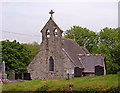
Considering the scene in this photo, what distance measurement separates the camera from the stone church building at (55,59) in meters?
31.4

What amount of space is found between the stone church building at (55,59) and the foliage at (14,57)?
455 inches

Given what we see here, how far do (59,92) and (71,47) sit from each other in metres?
16.1

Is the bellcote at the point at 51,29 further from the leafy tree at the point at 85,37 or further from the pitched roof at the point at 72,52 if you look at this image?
the leafy tree at the point at 85,37

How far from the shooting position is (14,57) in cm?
4519

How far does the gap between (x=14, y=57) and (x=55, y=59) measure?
15.7 metres

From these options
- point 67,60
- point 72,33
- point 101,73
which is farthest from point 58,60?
point 72,33

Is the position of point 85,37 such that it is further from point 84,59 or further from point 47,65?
point 47,65

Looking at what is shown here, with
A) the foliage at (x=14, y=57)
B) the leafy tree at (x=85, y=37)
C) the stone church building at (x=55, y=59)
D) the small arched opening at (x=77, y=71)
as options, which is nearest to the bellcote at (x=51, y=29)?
the stone church building at (x=55, y=59)

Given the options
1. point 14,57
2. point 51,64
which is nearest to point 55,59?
point 51,64

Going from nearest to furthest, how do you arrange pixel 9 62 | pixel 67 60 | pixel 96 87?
1. pixel 96 87
2. pixel 67 60
3. pixel 9 62

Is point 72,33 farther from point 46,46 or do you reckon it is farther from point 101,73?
point 101,73

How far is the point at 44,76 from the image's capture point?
3250 cm

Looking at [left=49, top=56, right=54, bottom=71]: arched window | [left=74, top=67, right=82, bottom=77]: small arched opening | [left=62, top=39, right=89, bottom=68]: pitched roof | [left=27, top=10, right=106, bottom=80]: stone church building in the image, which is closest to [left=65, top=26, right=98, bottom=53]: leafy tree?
[left=62, top=39, right=89, bottom=68]: pitched roof

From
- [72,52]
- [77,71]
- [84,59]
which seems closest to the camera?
[77,71]
